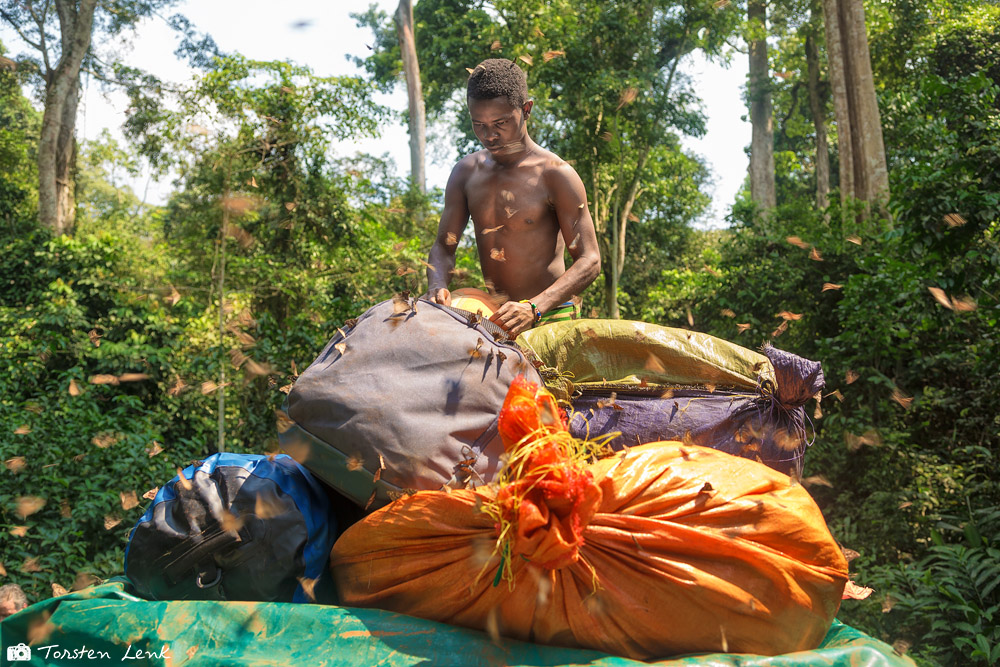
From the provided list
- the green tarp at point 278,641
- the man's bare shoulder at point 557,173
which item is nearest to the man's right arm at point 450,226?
the man's bare shoulder at point 557,173

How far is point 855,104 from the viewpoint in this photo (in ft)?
24.9

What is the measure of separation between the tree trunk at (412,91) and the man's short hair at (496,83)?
35.9 ft

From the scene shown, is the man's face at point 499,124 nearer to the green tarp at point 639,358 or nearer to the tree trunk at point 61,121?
the green tarp at point 639,358

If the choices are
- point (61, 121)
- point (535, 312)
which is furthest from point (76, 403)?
point (61, 121)

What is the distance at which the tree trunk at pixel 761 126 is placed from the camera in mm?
16047

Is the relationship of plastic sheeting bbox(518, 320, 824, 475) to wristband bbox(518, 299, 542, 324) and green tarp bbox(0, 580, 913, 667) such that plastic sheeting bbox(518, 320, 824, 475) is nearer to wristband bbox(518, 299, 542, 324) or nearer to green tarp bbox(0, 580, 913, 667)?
wristband bbox(518, 299, 542, 324)

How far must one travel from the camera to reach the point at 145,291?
324 inches

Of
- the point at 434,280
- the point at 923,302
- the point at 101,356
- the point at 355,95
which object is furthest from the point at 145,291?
the point at 923,302

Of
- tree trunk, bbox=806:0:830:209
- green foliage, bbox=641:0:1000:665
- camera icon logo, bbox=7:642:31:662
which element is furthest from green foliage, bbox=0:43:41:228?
tree trunk, bbox=806:0:830:209

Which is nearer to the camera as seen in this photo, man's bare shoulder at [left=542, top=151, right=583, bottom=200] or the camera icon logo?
the camera icon logo

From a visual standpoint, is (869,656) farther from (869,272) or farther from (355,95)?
(355,95)

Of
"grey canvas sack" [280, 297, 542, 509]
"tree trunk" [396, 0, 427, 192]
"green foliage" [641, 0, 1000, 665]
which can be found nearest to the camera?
"grey canvas sack" [280, 297, 542, 509]

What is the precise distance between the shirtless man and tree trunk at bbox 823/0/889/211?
19.0 ft

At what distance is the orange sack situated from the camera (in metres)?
1.26
